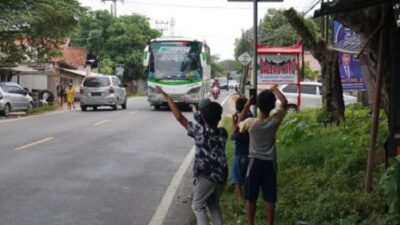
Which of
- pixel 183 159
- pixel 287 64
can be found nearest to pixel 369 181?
pixel 183 159

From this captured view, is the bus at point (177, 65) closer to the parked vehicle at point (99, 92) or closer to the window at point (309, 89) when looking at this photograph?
the parked vehicle at point (99, 92)

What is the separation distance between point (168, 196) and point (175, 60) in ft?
66.2

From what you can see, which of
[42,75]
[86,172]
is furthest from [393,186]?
[42,75]

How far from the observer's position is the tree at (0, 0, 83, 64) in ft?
89.4

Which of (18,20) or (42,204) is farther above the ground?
(18,20)

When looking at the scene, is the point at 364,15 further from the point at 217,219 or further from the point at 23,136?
the point at 23,136

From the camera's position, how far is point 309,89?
83.9 feet

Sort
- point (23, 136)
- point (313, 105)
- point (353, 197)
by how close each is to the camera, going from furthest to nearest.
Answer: point (313, 105), point (23, 136), point (353, 197)

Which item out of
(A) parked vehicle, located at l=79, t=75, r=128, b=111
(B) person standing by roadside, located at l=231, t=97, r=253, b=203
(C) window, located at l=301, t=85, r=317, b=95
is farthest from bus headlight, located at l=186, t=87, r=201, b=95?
(B) person standing by roadside, located at l=231, t=97, r=253, b=203

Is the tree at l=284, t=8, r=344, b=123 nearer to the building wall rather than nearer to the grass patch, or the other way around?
the grass patch

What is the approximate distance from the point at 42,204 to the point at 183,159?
203 inches

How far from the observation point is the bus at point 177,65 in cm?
2861

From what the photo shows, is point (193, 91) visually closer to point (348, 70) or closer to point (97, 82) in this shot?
point (97, 82)

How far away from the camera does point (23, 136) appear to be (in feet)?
55.7
